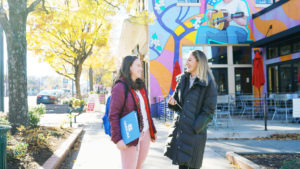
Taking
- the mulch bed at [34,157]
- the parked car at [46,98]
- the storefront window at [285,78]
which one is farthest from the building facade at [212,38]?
the parked car at [46,98]

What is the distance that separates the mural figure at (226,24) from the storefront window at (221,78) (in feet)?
4.70

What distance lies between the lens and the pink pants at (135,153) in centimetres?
289

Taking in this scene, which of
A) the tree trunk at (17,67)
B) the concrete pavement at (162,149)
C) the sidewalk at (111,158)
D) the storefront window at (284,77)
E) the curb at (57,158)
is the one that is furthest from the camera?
the storefront window at (284,77)

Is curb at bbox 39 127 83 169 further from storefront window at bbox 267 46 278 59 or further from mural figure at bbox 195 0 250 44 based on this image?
storefront window at bbox 267 46 278 59

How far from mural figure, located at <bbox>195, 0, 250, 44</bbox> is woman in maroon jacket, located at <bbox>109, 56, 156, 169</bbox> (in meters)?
11.0

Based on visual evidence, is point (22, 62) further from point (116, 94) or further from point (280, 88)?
point (280, 88)

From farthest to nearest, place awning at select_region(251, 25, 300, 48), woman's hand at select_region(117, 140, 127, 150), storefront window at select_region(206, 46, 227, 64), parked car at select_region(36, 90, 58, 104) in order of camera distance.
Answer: parked car at select_region(36, 90, 58, 104), storefront window at select_region(206, 46, 227, 64), awning at select_region(251, 25, 300, 48), woman's hand at select_region(117, 140, 127, 150)

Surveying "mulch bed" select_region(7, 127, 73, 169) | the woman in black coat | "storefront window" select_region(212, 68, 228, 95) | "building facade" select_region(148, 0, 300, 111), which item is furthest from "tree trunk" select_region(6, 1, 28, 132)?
"storefront window" select_region(212, 68, 228, 95)

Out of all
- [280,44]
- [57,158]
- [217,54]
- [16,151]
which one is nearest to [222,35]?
[217,54]

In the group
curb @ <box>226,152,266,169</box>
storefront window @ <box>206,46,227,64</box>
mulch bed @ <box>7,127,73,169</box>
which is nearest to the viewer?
curb @ <box>226,152,266,169</box>

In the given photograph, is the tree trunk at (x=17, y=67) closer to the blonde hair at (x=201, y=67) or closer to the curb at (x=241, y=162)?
the curb at (x=241, y=162)

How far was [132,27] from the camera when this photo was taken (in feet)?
53.1

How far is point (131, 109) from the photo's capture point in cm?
288

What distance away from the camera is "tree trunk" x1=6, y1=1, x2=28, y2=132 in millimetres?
6973
